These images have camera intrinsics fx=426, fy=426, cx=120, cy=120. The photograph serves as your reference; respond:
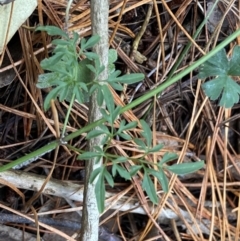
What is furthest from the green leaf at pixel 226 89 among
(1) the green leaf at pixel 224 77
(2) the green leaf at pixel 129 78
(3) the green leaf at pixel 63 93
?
(3) the green leaf at pixel 63 93

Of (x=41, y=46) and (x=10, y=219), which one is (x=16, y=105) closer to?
(x=41, y=46)

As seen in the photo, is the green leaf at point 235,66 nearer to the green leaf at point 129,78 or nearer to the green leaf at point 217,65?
the green leaf at point 217,65

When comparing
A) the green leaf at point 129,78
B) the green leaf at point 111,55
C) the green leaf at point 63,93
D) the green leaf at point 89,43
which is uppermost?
the green leaf at point 89,43

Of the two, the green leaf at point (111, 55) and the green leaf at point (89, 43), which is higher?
the green leaf at point (89, 43)

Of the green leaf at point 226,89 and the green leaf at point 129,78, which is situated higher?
the green leaf at point 129,78

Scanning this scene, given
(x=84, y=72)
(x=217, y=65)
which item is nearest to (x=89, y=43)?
(x=84, y=72)

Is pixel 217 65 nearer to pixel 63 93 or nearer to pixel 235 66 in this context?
pixel 235 66

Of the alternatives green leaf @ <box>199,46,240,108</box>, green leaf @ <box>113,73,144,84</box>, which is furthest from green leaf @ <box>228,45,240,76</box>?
green leaf @ <box>113,73,144,84</box>

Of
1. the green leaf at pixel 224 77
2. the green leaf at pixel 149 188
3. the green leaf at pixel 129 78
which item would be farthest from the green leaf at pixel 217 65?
the green leaf at pixel 149 188

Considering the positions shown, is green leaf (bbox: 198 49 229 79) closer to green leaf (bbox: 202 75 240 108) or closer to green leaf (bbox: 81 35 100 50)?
green leaf (bbox: 202 75 240 108)

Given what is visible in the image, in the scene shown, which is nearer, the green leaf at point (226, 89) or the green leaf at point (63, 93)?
the green leaf at point (63, 93)

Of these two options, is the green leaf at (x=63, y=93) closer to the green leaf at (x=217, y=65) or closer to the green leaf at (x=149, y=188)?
the green leaf at (x=149, y=188)
